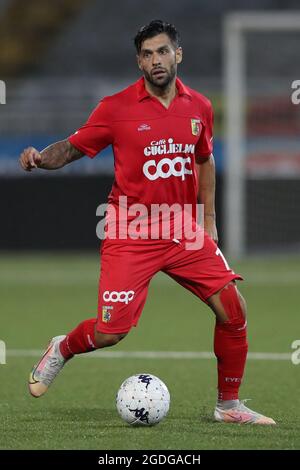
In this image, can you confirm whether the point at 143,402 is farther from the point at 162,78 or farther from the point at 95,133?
the point at 162,78

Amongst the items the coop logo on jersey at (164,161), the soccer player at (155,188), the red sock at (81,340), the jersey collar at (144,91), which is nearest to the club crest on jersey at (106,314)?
the soccer player at (155,188)

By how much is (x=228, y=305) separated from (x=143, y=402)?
724 mm

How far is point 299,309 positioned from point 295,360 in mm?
3215

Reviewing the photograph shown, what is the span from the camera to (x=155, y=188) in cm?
612

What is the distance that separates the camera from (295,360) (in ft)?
27.6

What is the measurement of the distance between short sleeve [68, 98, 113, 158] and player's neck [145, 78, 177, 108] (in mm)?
252

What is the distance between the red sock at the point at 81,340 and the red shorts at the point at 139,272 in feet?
0.33

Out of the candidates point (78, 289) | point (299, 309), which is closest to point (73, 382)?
point (299, 309)

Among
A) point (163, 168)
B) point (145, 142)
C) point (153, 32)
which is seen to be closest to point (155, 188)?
point (163, 168)

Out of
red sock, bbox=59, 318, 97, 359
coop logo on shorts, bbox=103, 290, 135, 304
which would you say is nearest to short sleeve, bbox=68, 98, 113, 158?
coop logo on shorts, bbox=103, 290, 135, 304

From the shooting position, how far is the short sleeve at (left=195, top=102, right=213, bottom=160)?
6273 millimetres

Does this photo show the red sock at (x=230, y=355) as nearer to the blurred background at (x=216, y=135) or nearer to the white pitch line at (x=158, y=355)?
the white pitch line at (x=158, y=355)

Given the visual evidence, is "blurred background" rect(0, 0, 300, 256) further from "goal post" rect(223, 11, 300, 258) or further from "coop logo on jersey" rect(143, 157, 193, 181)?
"coop logo on jersey" rect(143, 157, 193, 181)
